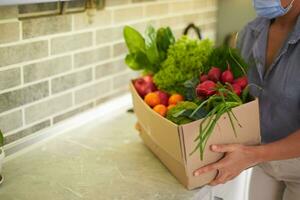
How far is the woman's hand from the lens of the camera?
1.09 meters

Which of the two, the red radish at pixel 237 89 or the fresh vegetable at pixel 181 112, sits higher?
the red radish at pixel 237 89

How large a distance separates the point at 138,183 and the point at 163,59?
45 cm

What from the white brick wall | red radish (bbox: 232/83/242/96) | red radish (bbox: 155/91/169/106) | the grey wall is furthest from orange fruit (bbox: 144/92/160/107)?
the grey wall

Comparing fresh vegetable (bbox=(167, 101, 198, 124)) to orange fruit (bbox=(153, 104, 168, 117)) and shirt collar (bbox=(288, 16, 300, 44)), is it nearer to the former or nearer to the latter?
orange fruit (bbox=(153, 104, 168, 117))

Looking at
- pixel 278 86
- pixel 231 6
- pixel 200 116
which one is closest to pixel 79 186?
pixel 200 116

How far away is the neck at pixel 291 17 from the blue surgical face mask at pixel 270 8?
0.08ft

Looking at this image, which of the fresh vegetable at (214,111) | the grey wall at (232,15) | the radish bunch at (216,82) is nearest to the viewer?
the fresh vegetable at (214,111)

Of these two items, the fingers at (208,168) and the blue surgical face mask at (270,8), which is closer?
the fingers at (208,168)

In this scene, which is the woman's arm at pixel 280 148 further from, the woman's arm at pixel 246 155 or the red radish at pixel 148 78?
the red radish at pixel 148 78

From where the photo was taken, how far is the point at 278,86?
1265mm

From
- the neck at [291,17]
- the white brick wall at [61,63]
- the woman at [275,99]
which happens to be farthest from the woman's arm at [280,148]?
the white brick wall at [61,63]

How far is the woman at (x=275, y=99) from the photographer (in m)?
1.14

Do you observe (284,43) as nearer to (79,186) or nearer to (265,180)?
(265,180)

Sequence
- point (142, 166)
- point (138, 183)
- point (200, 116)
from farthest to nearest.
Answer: point (142, 166)
point (138, 183)
point (200, 116)
